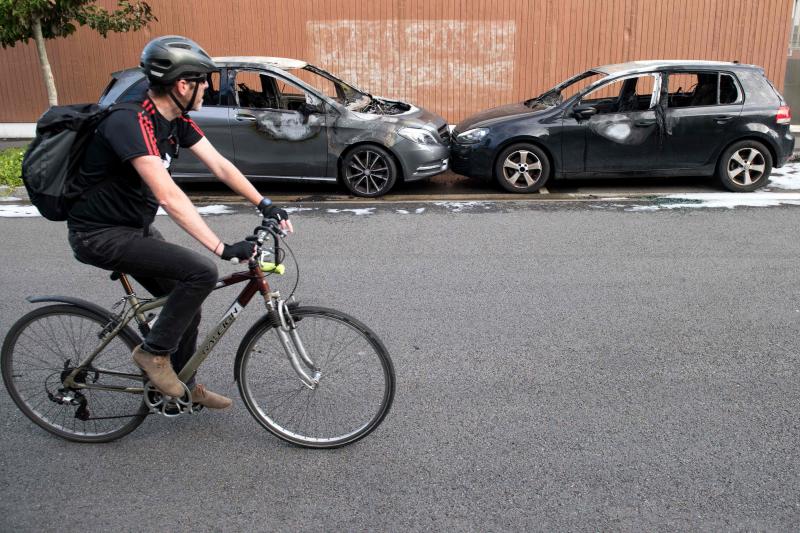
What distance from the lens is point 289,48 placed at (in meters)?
13.6

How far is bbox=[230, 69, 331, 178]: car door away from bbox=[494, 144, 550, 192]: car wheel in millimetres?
2136

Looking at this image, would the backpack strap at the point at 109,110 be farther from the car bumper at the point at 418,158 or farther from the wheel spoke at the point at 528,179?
the wheel spoke at the point at 528,179

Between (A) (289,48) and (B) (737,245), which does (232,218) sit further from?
(A) (289,48)

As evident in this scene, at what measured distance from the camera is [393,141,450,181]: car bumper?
9094 millimetres

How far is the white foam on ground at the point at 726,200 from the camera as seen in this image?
27.8 ft

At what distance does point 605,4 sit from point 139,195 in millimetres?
11842

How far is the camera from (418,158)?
29.9ft

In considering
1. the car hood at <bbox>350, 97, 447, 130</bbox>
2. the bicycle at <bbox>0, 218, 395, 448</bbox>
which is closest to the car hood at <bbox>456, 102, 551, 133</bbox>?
the car hood at <bbox>350, 97, 447, 130</bbox>

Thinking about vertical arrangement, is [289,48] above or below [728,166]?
above

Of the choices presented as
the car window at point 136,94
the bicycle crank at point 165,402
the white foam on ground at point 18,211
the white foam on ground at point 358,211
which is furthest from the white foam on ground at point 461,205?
the car window at point 136,94

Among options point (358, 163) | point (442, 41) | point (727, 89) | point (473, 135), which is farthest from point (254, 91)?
point (727, 89)

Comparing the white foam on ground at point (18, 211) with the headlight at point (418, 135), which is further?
the headlight at point (418, 135)

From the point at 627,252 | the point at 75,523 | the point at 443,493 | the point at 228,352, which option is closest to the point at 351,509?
the point at 443,493

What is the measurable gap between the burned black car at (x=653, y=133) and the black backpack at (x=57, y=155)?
21.6ft
